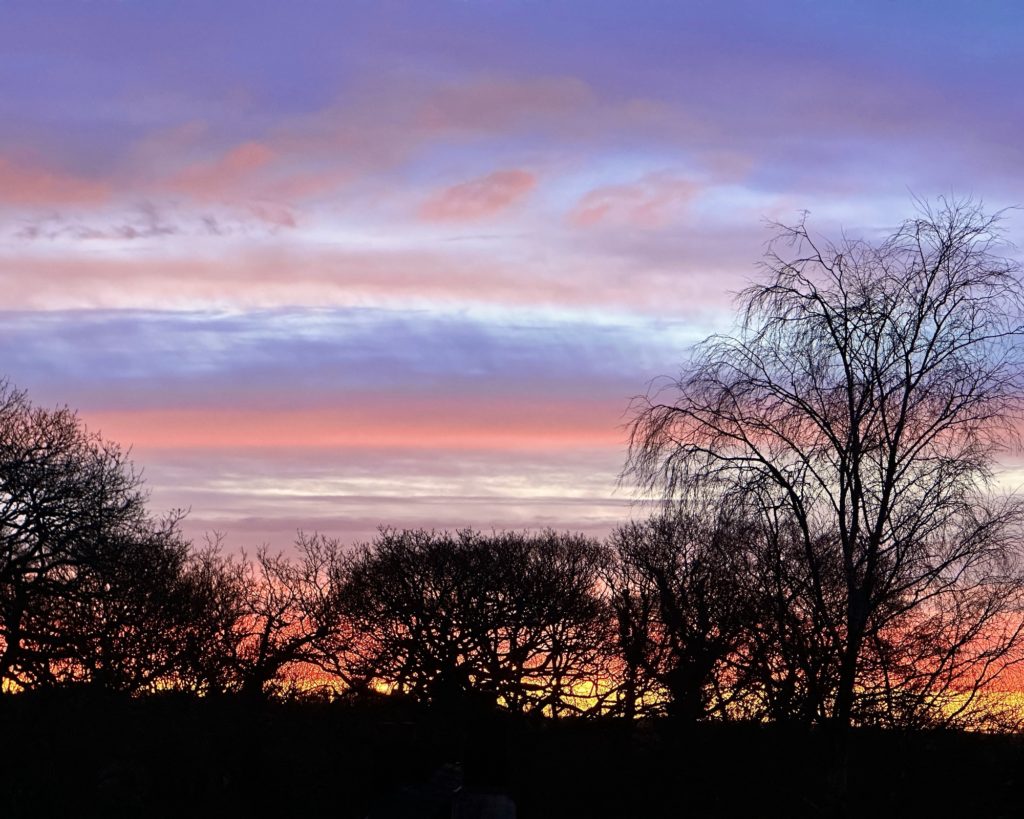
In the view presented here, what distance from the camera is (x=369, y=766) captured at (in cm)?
2370

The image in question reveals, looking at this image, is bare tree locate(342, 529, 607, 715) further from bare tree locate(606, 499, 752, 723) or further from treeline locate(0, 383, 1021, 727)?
bare tree locate(606, 499, 752, 723)

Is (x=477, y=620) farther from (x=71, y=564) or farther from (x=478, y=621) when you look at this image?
(x=71, y=564)

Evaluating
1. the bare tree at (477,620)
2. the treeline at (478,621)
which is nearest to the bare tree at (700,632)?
the treeline at (478,621)

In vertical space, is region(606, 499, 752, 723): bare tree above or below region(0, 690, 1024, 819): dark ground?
above

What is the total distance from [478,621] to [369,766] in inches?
867

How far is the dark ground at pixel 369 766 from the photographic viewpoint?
2177cm

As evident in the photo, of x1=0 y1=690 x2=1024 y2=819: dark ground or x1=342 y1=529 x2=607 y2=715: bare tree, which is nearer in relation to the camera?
x1=0 y1=690 x2=1024 y2=819: dark ground

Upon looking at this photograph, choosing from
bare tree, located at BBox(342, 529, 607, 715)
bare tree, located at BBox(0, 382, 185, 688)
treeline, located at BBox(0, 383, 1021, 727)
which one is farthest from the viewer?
bare tree, located at BBox(342, 529, 607, 715)

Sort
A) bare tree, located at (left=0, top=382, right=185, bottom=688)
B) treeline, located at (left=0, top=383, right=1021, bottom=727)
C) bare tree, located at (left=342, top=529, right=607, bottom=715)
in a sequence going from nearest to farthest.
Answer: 1. treeline, located at (left=0, top=383, right=1021, bottom=727)
2. bare tree, located at (left=0, top=382, right=185, bottom=688)
3. bare tree, located at (left=342, top=529, right=607, bottom=715)

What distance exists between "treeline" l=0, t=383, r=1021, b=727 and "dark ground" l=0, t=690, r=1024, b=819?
31.9 inches

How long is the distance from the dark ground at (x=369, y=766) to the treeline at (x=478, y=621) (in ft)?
2.66

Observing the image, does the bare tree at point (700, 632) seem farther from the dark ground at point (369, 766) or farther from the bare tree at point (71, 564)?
the bare tree at point (71, 564)

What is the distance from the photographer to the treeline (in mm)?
21266

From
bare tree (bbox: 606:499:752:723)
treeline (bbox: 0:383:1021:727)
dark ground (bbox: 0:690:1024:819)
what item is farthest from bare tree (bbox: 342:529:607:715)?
dark ground (bbox: 0:690:1024:819)
